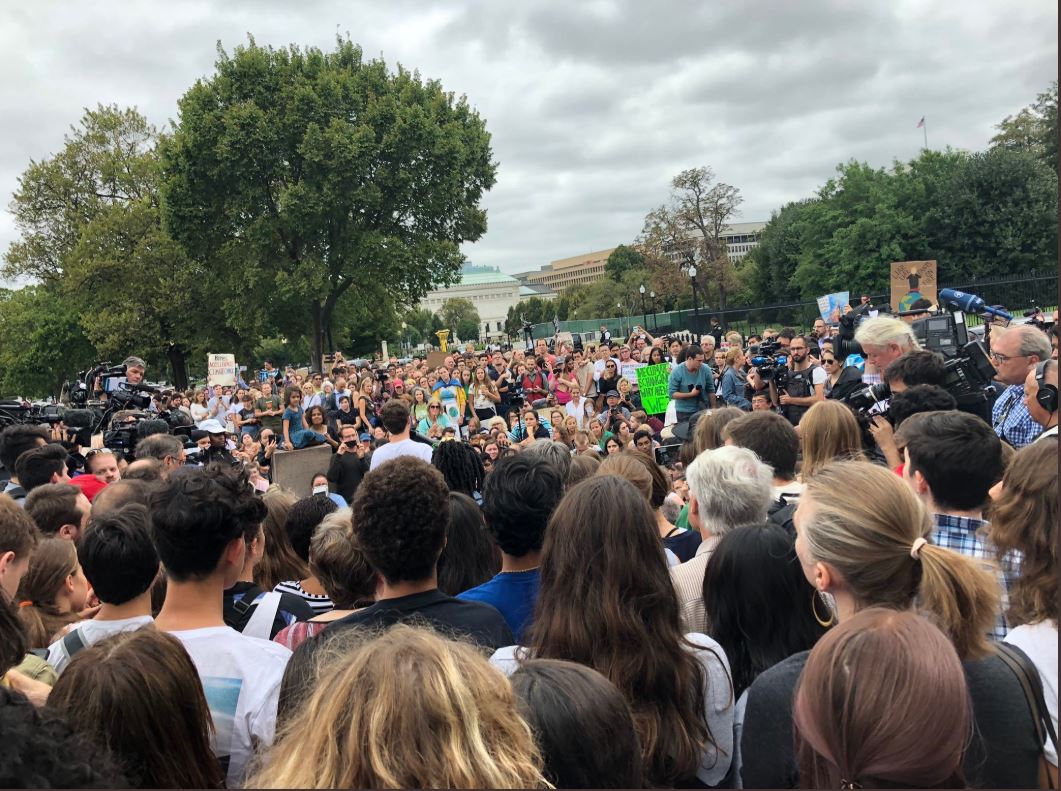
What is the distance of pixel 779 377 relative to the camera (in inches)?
355

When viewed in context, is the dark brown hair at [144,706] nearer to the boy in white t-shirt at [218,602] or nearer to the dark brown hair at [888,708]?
the boy in white t-shirt at [218,602]

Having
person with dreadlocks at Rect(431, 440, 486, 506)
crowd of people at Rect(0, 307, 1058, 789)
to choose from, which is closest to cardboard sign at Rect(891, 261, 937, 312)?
person with dreadlocks at Rect(431, 440, 486, 506)

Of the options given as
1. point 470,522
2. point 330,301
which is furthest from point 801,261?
point 470,522

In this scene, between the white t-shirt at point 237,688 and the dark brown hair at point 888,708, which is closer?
the dark brown hair at point 888,708

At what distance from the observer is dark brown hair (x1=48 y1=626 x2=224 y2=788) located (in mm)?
1767

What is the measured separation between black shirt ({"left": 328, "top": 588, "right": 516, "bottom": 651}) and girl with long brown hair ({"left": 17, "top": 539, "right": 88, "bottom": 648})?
133cm

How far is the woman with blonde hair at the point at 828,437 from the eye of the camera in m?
4.00

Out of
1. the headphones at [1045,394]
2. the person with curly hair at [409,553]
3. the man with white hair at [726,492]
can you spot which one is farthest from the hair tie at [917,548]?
the headphones at [1045,394]

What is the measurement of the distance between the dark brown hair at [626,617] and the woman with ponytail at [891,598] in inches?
10.0

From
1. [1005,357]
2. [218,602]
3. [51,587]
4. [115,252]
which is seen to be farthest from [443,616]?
[115,252]

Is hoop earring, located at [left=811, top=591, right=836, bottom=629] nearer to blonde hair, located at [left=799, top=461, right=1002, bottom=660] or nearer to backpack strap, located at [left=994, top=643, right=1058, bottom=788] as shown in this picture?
blonde hair, located at [left=799, top=461, right=1002, bottom=660]

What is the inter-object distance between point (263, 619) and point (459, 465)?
2.73 metres

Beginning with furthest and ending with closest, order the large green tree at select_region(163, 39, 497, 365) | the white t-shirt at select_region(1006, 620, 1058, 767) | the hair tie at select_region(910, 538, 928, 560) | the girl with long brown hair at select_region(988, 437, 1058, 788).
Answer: the large green tree at select_region(163, 39, 497, 365) < the hair tie at select_region(910, 538, 928, 560) < the girl with long brown hair at select_region(988, 437, 1058, 788) < the white t-shirt at select_region(1006, 620, 1058, 767)

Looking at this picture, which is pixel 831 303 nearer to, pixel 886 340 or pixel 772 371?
pixel 772 371
